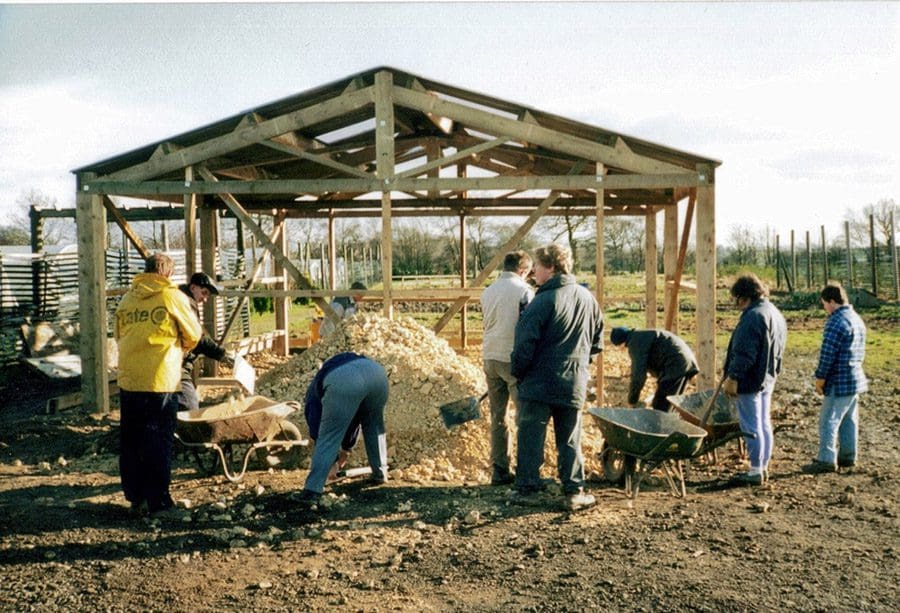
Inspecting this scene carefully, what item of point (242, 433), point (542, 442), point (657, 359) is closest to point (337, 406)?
point (242, 433)

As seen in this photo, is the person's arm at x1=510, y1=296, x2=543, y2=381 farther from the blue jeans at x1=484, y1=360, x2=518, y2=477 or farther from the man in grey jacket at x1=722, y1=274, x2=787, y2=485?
the man in grey jacket at x1=722, y1=274, x2=787, y2=485

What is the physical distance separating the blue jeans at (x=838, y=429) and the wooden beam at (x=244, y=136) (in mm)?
6072

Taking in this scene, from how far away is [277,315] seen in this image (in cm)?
1456

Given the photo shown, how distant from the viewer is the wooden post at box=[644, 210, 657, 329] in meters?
12.5

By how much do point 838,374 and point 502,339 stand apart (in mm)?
3087

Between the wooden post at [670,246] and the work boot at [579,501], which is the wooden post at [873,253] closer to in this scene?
the wooden post at [670,246]

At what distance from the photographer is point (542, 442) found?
5652 mm

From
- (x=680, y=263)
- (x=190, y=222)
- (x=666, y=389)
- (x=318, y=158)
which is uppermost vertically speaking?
(x=318, y=158)

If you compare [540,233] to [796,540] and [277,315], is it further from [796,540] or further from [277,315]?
[796,540]

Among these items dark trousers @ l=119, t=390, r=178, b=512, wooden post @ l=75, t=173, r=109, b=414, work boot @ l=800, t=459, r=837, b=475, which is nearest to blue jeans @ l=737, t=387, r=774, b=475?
work boot @ l=800, t=459, r=837, b=475

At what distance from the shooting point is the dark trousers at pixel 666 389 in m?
6.82

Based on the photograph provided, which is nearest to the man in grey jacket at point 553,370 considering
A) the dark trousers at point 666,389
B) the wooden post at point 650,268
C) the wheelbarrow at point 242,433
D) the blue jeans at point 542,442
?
the blue jeans at point 542,442

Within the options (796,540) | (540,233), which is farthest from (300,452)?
(540,233)

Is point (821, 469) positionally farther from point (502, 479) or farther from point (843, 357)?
point (502, 479)
